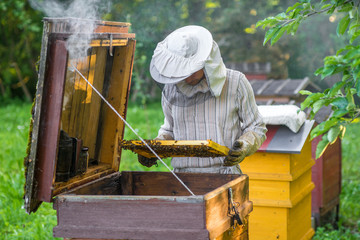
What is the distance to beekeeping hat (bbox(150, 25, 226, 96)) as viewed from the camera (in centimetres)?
232

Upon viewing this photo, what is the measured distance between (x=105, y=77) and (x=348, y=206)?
364 cm

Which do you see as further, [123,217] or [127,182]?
[127,182]

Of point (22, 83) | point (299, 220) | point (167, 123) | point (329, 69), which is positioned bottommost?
point (299, 220)

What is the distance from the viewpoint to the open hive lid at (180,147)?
84.9 inches

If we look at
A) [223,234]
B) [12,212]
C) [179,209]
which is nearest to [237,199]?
[223,234]

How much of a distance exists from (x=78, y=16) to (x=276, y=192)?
1.74m

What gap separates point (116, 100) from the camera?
260 centimetres

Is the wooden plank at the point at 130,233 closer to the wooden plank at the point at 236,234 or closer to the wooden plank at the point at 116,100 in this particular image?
the wooden plank at the point at 236,234

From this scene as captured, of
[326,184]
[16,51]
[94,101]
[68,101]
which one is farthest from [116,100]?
[16,51]

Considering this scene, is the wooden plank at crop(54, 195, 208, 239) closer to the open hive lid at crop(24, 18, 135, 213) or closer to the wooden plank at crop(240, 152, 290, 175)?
the open hive lid at crop(24, 18, 135, 213)

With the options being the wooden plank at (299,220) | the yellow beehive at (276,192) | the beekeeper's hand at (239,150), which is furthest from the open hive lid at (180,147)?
the wooden plank at (299,220)

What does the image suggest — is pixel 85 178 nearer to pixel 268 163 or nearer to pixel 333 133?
pixel 333 133

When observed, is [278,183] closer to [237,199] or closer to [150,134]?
[237,199]

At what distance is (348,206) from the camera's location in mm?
5293
